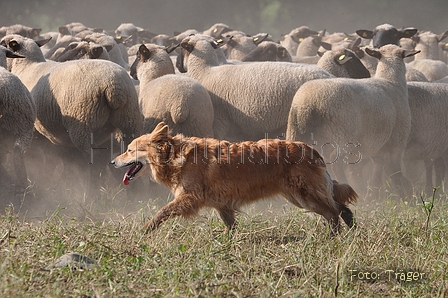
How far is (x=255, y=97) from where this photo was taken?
852cm

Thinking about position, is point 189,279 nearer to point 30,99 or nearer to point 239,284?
point 239,284

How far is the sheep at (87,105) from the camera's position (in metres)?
7.59

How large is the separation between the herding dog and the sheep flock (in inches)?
92.5

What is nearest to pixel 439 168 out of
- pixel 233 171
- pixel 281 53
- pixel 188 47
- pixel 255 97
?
pixel 255 97

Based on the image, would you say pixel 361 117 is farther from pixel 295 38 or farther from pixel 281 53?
pixel 295 38

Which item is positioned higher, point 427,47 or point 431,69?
point 431,69

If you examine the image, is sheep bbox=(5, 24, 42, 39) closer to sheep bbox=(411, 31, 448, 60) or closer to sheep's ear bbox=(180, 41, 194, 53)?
sheep's ear bbox=(180, 41, 194, 53)

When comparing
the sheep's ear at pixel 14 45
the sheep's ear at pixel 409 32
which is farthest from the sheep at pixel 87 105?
the sheep's ear at pixel 409 32

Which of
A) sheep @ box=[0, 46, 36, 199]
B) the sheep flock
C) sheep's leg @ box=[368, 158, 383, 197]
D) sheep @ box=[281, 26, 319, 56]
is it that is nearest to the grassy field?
sheep @ box=[0, 46, 36, 199]

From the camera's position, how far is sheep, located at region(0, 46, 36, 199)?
6.90 metres

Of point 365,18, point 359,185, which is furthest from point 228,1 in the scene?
point 359,185

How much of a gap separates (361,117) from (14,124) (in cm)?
358

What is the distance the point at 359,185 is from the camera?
866 centimetres

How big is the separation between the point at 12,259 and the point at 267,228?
1804 millimetres
